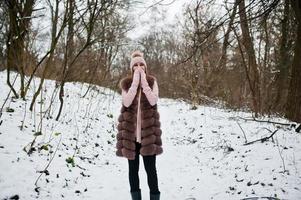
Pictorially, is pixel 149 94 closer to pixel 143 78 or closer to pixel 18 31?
pixel 143 78

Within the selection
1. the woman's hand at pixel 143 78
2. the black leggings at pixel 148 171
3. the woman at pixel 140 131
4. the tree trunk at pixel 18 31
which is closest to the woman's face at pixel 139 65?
the woman's hand at pixel 143 78

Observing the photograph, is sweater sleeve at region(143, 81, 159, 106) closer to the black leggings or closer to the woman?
the woman

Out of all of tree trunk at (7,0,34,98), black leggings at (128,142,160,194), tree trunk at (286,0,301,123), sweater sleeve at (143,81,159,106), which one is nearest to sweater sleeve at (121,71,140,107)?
sweater sleeve at (143,81,159,106)

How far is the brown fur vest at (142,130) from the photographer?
377 centimetres

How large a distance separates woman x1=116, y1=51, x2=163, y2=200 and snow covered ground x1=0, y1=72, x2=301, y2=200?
915 millimetres

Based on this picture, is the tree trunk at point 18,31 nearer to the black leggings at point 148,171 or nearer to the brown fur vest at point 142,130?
the brown fur vest at point 142,130

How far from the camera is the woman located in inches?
149

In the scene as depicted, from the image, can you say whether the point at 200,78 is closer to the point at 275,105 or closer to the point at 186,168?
the point at 275,105

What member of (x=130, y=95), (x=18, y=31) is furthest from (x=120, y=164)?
(x=18, y=31)

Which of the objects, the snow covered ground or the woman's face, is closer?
the woman's face

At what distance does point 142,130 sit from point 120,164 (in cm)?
278

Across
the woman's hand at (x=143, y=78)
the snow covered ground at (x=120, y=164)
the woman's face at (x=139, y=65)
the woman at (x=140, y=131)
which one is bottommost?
the snow covered ground at (x=120, y=164)

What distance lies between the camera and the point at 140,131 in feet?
12.5

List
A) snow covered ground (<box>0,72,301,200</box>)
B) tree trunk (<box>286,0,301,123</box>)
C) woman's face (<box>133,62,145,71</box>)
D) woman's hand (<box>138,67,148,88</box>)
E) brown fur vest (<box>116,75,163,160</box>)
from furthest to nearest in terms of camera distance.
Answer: tree trunk (<box>286,0,301,123</box>), snow covered ground (<box>0,72,301,200</box>), woman's face (<box>133,62,145,71</box>), woman's hand (<box>138,67,148,88</box>), brown fur vest (<box>116,75,163,160</box>)
